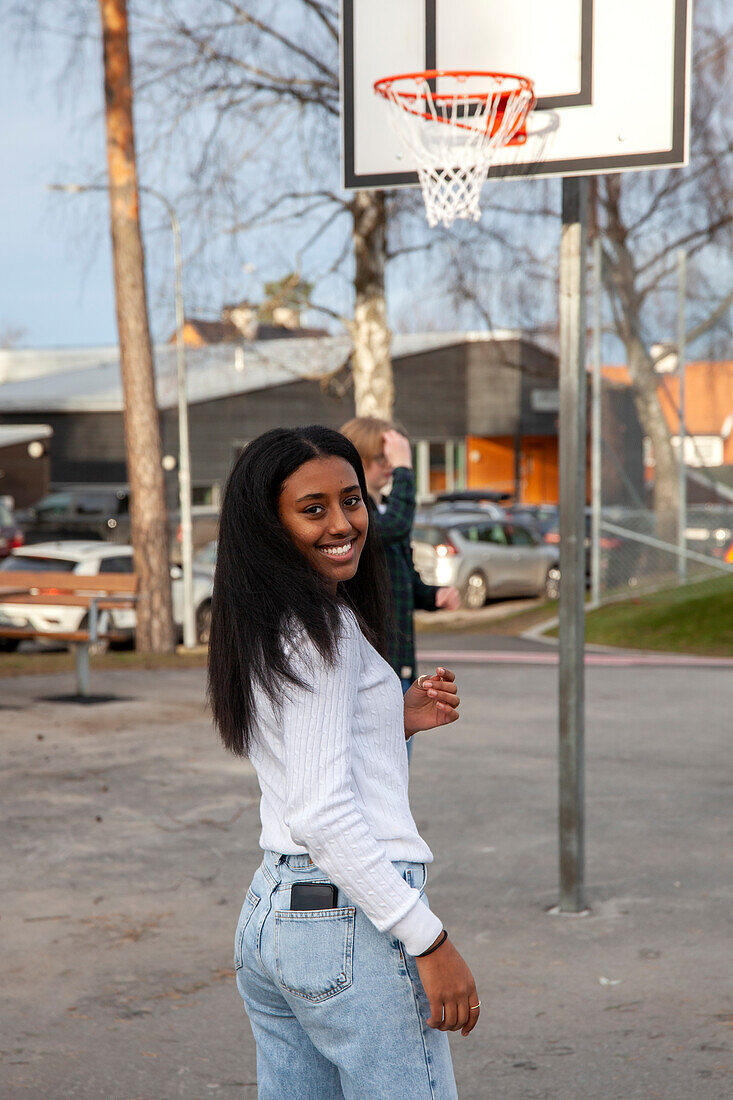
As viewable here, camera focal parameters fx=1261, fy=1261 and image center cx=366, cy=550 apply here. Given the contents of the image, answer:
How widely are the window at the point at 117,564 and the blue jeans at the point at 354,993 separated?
14.5 meters

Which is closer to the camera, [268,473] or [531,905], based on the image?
[268,473]

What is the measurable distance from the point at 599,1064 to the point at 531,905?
1412 mm

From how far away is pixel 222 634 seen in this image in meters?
2.22

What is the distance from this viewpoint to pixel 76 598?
11391mm

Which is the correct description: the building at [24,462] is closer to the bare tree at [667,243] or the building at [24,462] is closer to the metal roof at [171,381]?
the metal roof at [171,381]

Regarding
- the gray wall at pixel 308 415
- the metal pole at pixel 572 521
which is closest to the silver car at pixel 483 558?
the metal pole at pixel 572 521

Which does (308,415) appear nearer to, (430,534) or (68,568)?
(430,534)

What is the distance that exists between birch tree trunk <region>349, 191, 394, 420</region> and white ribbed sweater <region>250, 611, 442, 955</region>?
16.0 meters

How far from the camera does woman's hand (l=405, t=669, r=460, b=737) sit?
2.55 meters

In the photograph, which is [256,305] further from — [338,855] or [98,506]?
[338,855]

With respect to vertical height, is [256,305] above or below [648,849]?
above

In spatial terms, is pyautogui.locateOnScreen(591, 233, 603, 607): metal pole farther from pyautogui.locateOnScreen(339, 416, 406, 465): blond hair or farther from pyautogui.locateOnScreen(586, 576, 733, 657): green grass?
pyautogui.locateOnScreen(339, 416, 406, 465): blond hair

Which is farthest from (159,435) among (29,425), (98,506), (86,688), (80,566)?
(29,425)

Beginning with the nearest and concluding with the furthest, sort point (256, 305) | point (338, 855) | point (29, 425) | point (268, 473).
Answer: point (338, 855) → point (268, 473) → point (256, 305) → point (29, 425)
